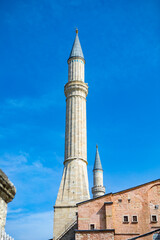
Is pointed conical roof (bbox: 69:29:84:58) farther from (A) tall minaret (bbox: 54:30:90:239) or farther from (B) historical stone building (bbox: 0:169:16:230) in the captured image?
(B) historical stone building (bbox: 0:169:16:230)

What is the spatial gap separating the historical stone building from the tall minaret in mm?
19717

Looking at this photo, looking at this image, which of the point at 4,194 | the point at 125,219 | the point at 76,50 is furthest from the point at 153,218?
the point at 76,50

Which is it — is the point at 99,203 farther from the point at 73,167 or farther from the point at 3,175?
the point at 3,175

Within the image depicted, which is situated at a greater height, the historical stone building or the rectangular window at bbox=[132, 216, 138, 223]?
the rectangular window at bbox=[132, 216, 138, 223]

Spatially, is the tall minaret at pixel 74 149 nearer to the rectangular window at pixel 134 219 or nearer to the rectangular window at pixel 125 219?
the rectangular window at pixel 125 219

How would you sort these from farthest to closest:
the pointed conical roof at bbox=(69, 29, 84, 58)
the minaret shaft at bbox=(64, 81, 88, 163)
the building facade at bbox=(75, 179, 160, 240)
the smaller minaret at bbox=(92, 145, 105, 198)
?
the smaller minaret at bbox=(92, 145, 105, 198), the pointed conical roof at bbox=(69, 29, 84, 58), the minaret shaft at bbox=(64, 81, 88, 163), the building facade at bbox=(75, 179, 160, 240)

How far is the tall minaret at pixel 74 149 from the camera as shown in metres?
23.2

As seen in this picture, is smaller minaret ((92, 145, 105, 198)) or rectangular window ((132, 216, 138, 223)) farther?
smaller minaret ((92, 145, 105, 198))

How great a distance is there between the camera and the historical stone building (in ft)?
12.2

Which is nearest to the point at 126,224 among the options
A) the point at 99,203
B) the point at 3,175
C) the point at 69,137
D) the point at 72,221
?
the point at 99,203

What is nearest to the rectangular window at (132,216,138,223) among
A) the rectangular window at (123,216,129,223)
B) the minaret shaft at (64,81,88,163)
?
the rectangular window at (123,216,129,223)

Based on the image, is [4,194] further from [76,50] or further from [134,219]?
[76,50]

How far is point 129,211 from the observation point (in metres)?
19.6

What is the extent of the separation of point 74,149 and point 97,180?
14069 millimetres
